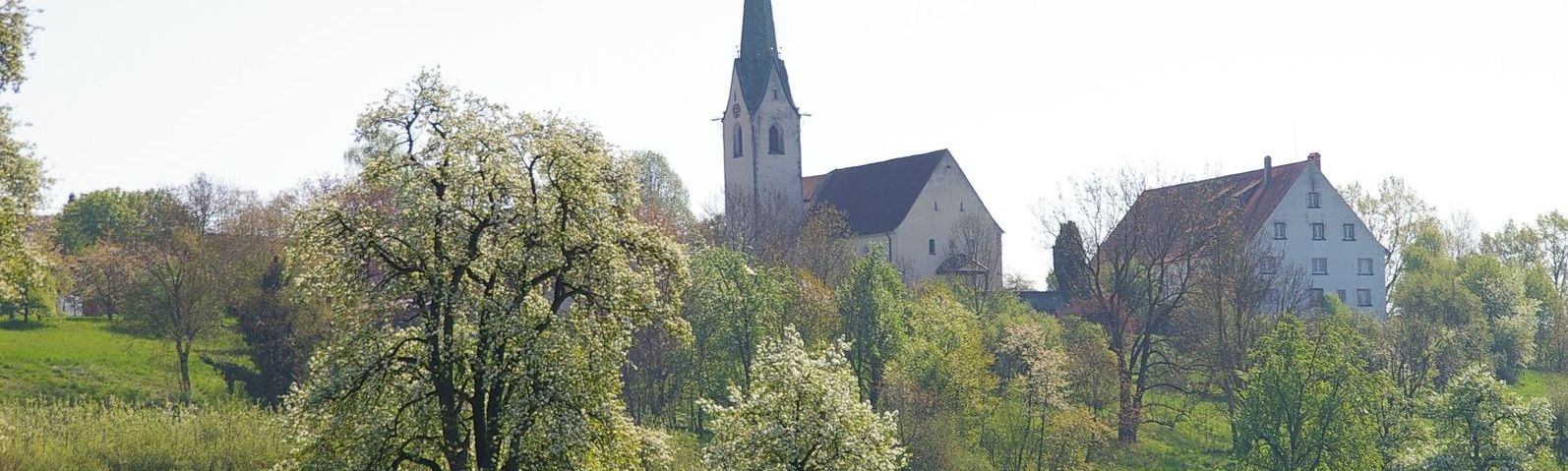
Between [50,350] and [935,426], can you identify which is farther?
[50,350]

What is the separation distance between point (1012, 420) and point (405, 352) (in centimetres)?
2532

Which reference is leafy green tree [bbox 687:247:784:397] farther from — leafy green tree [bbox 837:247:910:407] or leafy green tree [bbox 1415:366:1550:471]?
leafy green tree [bbox 1415:366:1550:471]

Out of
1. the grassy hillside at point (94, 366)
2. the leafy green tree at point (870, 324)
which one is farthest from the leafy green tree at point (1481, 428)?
the grassy hillside at point (94, 366)

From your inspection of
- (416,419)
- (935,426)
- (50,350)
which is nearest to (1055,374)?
(935,426)

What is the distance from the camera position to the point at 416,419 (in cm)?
2106

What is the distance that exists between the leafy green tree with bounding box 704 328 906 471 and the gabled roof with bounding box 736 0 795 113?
6309 centimetres

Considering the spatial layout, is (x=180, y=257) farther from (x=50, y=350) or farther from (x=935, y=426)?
(x=935, y=426)

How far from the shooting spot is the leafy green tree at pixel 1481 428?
40.9 m

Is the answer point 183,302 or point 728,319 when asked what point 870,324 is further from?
point 183,302

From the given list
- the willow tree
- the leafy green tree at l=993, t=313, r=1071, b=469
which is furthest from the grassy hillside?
the willow tree

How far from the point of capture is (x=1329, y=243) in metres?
77.4

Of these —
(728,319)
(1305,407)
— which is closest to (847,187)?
(728,319)

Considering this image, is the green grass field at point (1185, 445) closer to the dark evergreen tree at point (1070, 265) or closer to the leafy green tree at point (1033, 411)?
the leafy green tree at point (1033, 411)

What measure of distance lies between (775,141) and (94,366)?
4529cm
